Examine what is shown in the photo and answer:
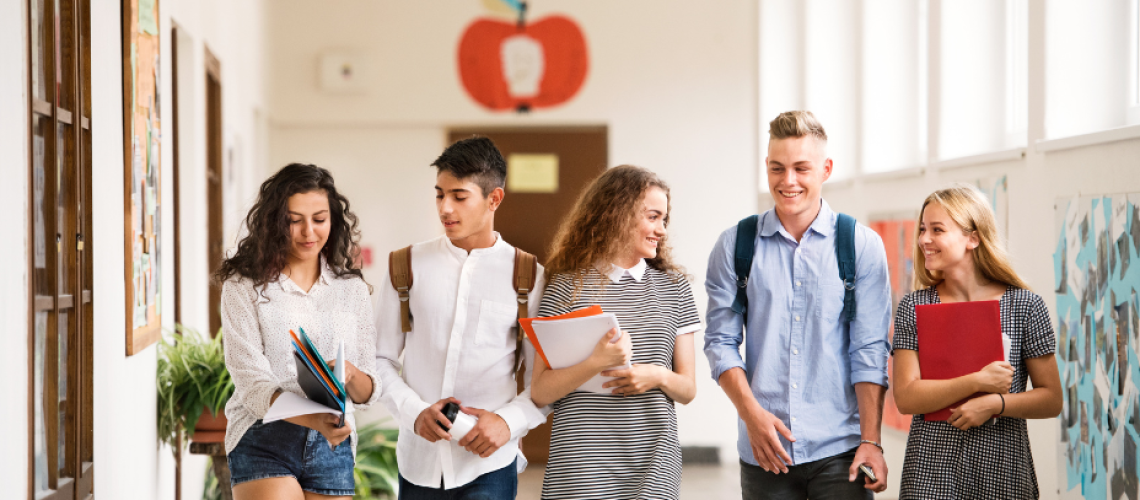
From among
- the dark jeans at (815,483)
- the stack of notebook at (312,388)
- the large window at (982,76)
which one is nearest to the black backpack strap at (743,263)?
the dark jeans at (815,483)

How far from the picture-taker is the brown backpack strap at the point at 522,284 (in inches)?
79.5

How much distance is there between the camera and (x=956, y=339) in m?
1.85

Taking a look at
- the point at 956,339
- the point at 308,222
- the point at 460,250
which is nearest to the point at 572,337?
the point at 460,250

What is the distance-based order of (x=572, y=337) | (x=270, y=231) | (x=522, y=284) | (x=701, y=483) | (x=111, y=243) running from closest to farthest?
(x=572, y=337), (x=270, y=231), (x=522, y=284), (x=111, y=243), (x=701, y=483)

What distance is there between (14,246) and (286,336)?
517 mm

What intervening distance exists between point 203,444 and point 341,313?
53.7 inches

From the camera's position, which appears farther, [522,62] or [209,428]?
[522,62]

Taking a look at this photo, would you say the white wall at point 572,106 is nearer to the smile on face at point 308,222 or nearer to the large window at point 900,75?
the large window at point 900,75

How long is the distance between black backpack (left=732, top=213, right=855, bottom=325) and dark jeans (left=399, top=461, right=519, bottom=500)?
632 millimetres

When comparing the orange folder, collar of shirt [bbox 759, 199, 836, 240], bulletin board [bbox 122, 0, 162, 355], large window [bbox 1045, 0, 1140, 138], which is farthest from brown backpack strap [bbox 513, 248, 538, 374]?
large window [bbox 1045, 0, 1140, 138]

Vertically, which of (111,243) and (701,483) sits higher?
(111,243)

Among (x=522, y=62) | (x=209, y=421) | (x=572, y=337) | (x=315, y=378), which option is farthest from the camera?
(x=522, y=62)

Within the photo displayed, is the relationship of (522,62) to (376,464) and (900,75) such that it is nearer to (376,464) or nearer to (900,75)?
(900,75)

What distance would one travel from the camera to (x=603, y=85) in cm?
616
